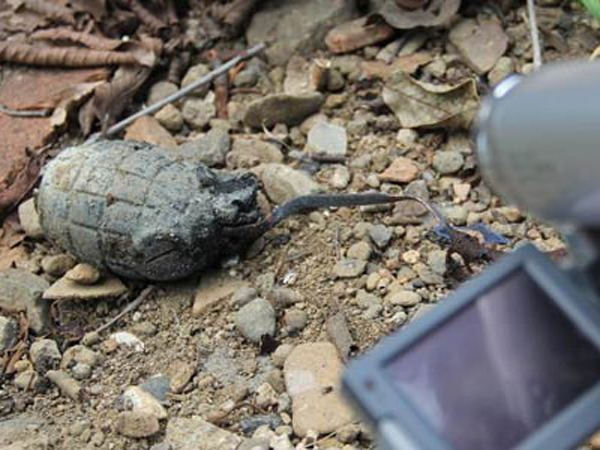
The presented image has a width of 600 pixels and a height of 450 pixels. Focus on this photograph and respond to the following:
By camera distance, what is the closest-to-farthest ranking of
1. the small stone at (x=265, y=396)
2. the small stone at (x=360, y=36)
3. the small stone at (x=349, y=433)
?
the small stone at (x=349, y=433)
the small stone at (x=265, y=396)
the small stone at (x=360, y=36)

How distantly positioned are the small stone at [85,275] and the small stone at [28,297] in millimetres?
72

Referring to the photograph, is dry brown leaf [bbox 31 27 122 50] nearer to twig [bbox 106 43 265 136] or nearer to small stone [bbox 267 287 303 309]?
twig [bbox 106 43 265 136]

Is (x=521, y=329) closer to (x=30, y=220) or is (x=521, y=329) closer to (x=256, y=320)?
(x=256, y=320)

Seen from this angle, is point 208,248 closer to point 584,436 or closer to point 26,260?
point 26,260

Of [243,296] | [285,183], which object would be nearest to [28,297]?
[243,296]

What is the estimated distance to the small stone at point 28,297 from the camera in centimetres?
208

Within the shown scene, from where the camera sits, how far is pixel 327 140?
2307 millimetres

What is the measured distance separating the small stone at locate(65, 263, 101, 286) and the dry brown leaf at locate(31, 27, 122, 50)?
28.1 inches

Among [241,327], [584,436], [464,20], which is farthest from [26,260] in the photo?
[584,436]

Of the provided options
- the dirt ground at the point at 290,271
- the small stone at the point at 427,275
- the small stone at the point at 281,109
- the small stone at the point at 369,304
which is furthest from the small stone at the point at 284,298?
the small stone at the point at 281,109

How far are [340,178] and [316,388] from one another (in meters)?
0.56

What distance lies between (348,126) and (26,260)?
71 cm

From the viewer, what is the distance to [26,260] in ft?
7.34

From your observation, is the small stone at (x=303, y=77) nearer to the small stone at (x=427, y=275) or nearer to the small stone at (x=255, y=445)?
the small stone at (x=427, y=275)
